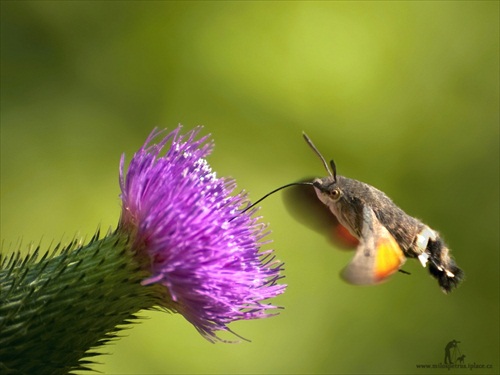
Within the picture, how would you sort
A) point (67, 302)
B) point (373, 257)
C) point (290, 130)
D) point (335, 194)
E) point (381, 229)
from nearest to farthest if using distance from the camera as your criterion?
point (67, 302) < point (373, 257) < point (381, 229) < point (335, 194) < point (290, 130)

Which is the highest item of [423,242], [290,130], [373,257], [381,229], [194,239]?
[290,130]

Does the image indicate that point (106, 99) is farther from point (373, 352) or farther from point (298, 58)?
point (373, 352)

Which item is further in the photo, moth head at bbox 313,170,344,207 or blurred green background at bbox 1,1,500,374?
blurred green background at bbox 1,1,500,374

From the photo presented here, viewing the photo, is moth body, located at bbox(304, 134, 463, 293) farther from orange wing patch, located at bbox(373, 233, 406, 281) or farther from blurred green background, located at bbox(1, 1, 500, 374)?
blurred green background, located at bbox(1, 1, 500, 374)

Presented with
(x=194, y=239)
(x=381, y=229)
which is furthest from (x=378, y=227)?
(x=194, y=239)

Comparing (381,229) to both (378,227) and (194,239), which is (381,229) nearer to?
(378,227)

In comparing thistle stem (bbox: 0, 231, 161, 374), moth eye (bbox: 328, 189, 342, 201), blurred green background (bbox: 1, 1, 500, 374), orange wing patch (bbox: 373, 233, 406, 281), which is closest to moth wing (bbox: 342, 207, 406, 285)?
orange wing patch (bbox: 373, 233, 406, 281)

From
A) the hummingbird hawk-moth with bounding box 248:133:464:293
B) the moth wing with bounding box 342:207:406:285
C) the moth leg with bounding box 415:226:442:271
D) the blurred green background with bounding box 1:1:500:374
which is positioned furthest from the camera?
the blurred green background with bounding box 1:1:500:374
